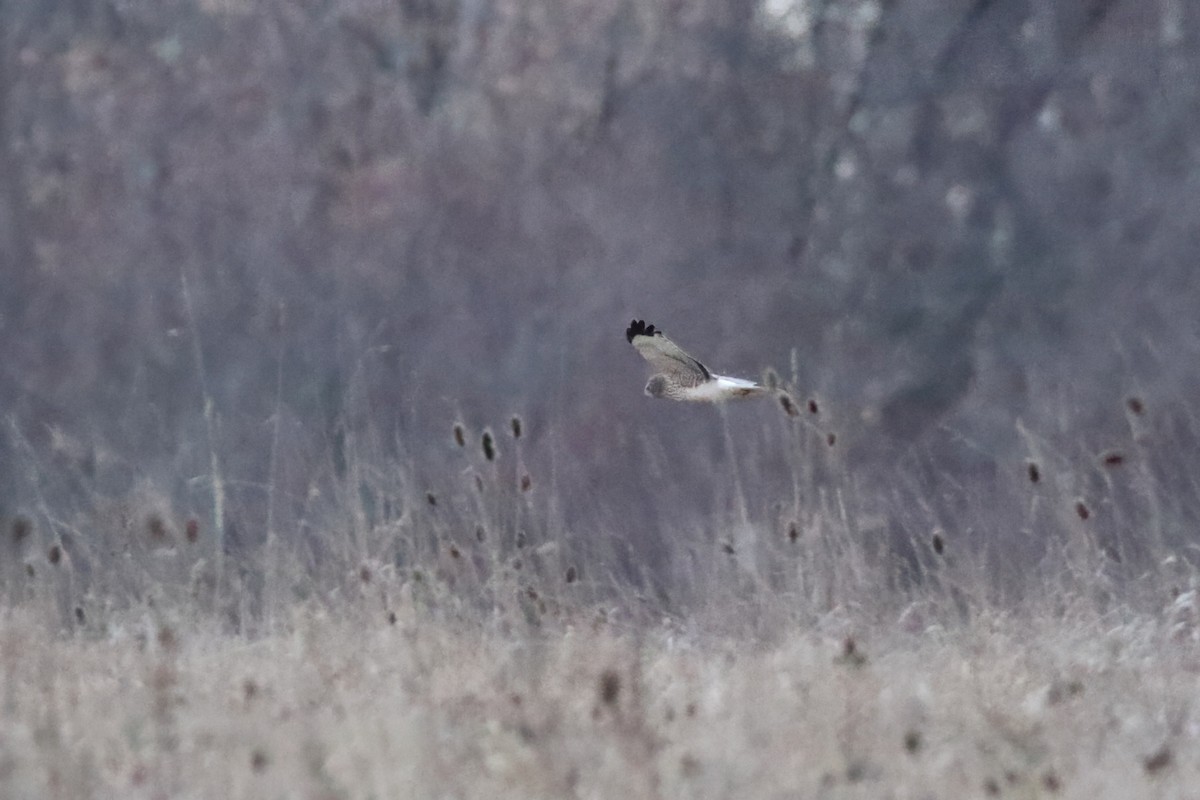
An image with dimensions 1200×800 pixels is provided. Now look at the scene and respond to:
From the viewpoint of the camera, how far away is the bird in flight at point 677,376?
4801 millimetres

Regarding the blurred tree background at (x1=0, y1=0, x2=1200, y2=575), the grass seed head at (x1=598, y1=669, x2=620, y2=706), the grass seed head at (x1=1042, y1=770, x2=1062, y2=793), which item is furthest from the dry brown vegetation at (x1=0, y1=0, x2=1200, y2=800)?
the grass seed head at (x1=1042, y1=770, x2=1062, y2=793)

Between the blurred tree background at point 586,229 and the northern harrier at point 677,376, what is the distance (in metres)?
1.93

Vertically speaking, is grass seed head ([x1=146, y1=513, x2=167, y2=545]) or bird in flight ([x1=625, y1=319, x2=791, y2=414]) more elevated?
bird in flight ([x1=625, y1=319, x2=791, y2=414])

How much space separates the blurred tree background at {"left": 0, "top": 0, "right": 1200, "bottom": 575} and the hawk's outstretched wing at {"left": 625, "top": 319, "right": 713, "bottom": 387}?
200cm

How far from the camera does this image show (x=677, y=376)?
5.06 metres

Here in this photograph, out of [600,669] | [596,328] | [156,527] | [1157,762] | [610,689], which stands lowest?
[1157,762]

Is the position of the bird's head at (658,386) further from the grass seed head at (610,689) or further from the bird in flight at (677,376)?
the grass seed head at (610,689)

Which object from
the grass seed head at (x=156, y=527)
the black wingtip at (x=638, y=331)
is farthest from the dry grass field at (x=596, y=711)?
the black wingtip at (x=638, y=331)

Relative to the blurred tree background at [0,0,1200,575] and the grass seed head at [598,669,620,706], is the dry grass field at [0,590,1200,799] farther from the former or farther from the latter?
the blurred tree background at [0,0,1200,575]

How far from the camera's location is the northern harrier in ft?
15.8

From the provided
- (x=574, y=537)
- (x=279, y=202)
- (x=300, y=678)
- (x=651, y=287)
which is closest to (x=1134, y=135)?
(x=651, y=287)

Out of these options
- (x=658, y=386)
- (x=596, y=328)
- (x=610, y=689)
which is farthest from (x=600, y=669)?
(x=596, y=328)

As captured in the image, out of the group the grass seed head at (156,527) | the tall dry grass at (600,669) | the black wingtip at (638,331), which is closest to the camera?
the tall dry grass at (600,669)

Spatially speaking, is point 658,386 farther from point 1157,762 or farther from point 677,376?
point 1157,762
